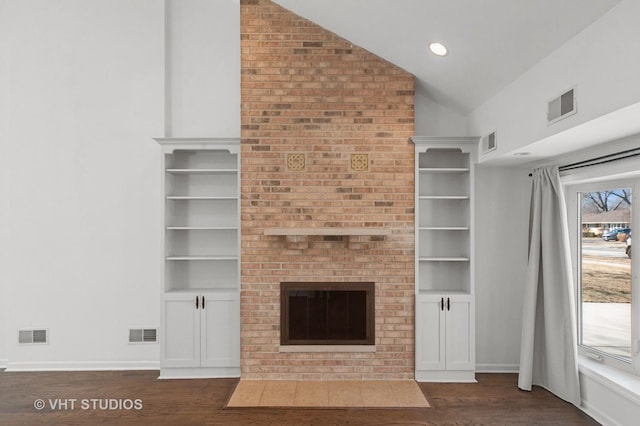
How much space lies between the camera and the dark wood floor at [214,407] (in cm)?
336

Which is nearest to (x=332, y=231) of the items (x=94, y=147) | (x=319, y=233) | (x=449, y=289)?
(x=319, y=233)

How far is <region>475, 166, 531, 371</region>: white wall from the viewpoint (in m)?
4.49

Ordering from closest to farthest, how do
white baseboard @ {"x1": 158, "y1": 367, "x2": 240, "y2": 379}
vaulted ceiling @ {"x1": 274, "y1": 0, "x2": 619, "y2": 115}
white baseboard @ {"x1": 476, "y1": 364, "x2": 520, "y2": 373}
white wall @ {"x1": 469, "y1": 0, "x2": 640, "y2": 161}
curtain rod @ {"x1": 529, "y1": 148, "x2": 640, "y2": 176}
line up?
1. white wall @ {"x1": 469, "y1": 0, "x2": 640, "y2": 161}
2. vaulted ceiling @ {"x1": 274, "y1": 0, "x2": 619, "y2": 115}
3. curtain rod @ {"x1": 529, "y1": 148, "x2": 640, "y2": 176}
4. white baseboard @ {"x1": 158, "y1": 367, "x2": 240, "y2": 379}
5. white baseboard @ {"x1": 476, "y1": 364, "x2": 520, "y2": 373}

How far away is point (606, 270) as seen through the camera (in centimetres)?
368

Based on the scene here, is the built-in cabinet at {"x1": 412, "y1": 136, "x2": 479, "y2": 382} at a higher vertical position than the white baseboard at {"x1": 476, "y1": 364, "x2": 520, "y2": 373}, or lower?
higher

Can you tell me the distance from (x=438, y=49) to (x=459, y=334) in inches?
101

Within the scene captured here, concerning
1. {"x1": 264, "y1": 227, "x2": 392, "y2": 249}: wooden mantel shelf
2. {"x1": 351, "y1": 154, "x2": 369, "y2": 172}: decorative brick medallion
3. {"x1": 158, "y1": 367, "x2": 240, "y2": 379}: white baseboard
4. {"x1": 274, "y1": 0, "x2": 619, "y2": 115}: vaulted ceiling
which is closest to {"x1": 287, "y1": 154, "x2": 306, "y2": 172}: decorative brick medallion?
{"x1": 351, "y1": 154, "x2": 369, "y2": 172}: decorative brick medallion

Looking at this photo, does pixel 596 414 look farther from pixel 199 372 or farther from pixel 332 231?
pixel 199 372

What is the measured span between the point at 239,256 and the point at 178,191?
3.33 ft

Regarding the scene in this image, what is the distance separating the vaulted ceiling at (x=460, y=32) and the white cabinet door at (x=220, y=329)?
271cm

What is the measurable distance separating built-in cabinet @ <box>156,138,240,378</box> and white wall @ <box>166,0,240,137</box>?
15.7 inches

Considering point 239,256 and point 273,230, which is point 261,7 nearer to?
point 273,230

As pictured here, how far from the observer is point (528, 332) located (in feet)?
13.1

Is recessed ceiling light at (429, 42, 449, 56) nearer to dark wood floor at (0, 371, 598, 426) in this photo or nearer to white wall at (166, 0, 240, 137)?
white wall at (166, 0, 240, 137)
